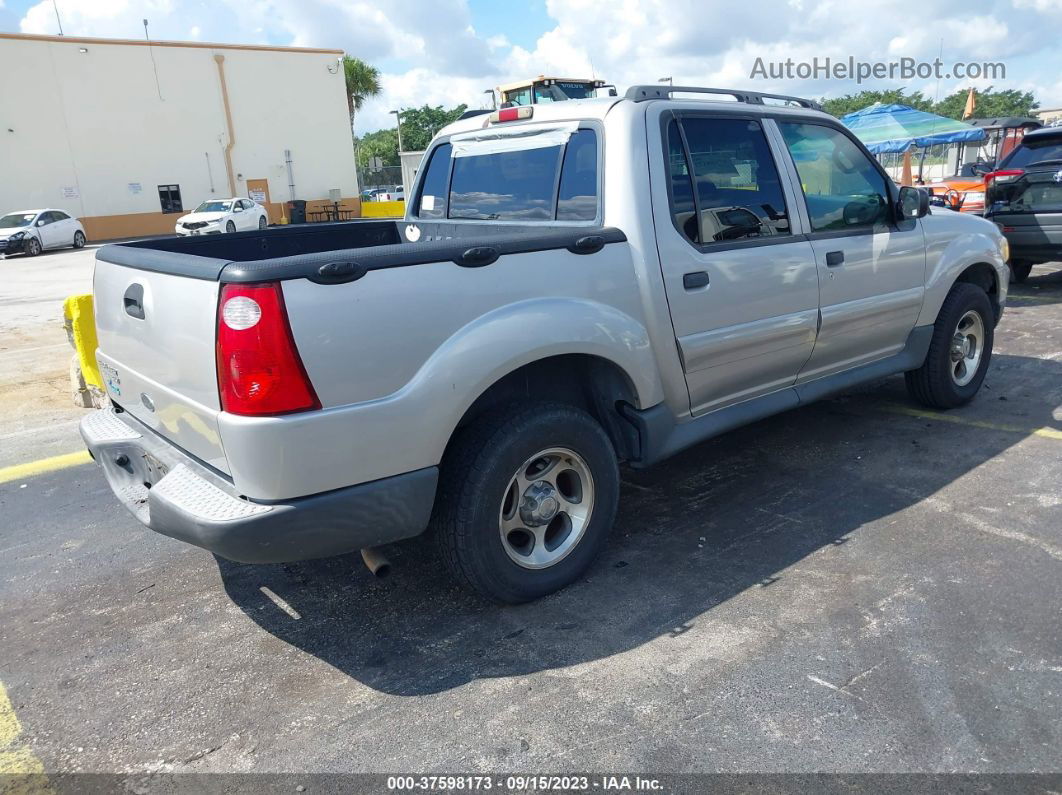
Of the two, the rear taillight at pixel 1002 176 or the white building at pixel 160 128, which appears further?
the white building at pixel 160 128

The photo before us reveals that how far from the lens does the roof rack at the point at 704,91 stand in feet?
11.8

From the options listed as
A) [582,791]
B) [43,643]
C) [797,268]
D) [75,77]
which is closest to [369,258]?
[582,791]

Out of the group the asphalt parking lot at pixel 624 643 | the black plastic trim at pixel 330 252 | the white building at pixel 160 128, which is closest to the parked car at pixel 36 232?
the white building at pixel 160 128

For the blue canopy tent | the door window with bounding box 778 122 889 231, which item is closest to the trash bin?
the blue canopy tent

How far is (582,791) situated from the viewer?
233 centimetres

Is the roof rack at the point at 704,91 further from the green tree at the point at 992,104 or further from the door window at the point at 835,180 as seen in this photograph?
the green tree at the point at 992,104

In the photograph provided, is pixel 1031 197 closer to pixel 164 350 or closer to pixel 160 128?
pixel 164 350

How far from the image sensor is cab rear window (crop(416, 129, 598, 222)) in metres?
3.64

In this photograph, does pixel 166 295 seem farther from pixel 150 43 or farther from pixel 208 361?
pixel 150 43

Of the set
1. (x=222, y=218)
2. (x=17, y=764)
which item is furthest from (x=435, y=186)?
(x=222, y=218)

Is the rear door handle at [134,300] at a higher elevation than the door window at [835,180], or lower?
lower

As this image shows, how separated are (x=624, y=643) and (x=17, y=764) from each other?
6.63ft

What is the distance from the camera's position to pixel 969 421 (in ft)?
17.5

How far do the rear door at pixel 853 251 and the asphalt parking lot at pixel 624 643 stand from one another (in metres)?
0.75
